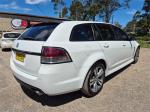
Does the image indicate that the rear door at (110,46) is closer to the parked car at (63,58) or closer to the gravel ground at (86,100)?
the parked car at (63,58)

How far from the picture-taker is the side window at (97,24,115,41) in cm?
472

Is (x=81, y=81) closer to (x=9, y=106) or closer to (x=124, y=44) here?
(x=9, y=106)

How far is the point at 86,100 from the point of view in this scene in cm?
416

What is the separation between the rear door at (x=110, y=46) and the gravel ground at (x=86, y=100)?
2.05ft

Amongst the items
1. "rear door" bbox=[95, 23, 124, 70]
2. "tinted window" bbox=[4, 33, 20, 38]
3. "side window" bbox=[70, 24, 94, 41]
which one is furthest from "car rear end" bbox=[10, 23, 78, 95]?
"tinted window" bbox=[4, 33, 20, 38]

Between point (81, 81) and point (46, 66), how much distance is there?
87 cm

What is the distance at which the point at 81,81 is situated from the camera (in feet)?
12.7

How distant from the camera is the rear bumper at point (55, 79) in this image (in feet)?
11.0

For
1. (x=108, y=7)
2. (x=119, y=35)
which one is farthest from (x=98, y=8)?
(x=119, y=35)

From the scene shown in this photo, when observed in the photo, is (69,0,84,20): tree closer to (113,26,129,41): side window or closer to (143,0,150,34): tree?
(143,0,150,34): tree

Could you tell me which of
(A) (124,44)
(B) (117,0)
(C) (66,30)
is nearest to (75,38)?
(C) (66,30)

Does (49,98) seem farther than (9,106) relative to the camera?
Yes

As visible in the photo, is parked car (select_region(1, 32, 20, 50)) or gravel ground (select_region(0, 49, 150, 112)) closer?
gravel ground (select_region(0, 49, 150, 112))

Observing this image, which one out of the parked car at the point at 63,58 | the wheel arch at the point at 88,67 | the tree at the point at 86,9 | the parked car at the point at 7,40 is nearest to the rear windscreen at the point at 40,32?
the parked car at the point at 63,58
